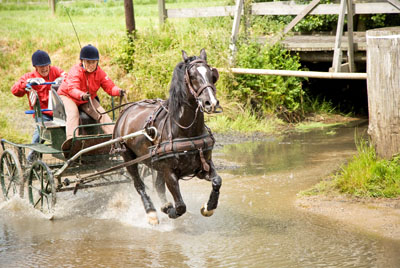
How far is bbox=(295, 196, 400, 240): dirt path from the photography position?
632 centimetres

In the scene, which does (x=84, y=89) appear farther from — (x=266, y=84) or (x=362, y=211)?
(x=266, y=84)

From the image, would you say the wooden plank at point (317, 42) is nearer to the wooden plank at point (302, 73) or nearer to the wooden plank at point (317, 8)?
the wooden plank at point (317, 8)

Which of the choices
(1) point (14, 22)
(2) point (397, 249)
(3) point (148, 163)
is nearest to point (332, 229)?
(2) point (397, 249)

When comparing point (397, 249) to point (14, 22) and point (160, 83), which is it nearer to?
A: point (160, 83)

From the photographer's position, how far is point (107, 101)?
13.8m

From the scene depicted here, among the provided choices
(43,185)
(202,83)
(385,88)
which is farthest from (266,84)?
(202,83)

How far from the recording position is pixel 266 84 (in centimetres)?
1262

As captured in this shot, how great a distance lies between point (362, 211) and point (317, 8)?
729 cm

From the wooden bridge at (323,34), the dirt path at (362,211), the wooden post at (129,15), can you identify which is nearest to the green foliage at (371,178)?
the dirt path at (362,211)

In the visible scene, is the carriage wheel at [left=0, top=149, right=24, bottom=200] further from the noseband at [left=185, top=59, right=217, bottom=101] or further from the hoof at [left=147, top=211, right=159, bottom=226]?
the noseband at [left=185, top=59, right=217, bottom=101]

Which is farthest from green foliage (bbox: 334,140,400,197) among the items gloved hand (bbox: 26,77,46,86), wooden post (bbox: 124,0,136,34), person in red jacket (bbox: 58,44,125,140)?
wooden post (bbox: 124,0,136,34)

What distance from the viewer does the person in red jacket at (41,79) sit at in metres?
8.20

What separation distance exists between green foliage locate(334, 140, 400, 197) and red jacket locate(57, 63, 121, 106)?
3373mm

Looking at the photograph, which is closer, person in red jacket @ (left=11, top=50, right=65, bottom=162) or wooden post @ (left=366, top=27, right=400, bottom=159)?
wooden post @ (left=366, top=27, right=400, bottom=159)
